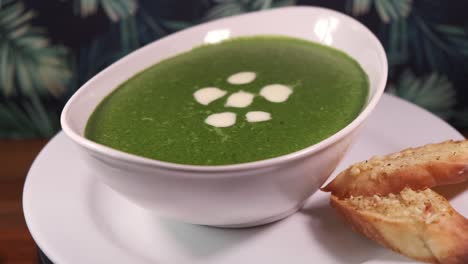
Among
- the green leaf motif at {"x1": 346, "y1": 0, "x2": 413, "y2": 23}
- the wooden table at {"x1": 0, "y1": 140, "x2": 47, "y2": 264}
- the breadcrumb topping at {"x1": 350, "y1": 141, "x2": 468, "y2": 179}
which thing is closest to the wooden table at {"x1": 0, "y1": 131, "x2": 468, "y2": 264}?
the wooden table at {"x1": 0, "y1": 140, "x2": 47, "y2": 264}

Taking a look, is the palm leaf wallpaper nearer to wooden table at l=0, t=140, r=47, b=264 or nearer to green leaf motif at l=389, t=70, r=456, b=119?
green leaf motif at l=389, t=70, r=456, b=119

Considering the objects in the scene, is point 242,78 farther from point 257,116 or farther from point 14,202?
point 14,202

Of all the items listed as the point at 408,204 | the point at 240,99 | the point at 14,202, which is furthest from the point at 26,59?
the point at 408,204

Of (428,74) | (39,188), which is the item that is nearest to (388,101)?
(428,74)

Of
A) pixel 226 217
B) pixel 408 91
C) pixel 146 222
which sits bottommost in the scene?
pixel 408 91

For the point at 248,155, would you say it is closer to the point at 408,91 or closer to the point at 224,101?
the point at 224,101
